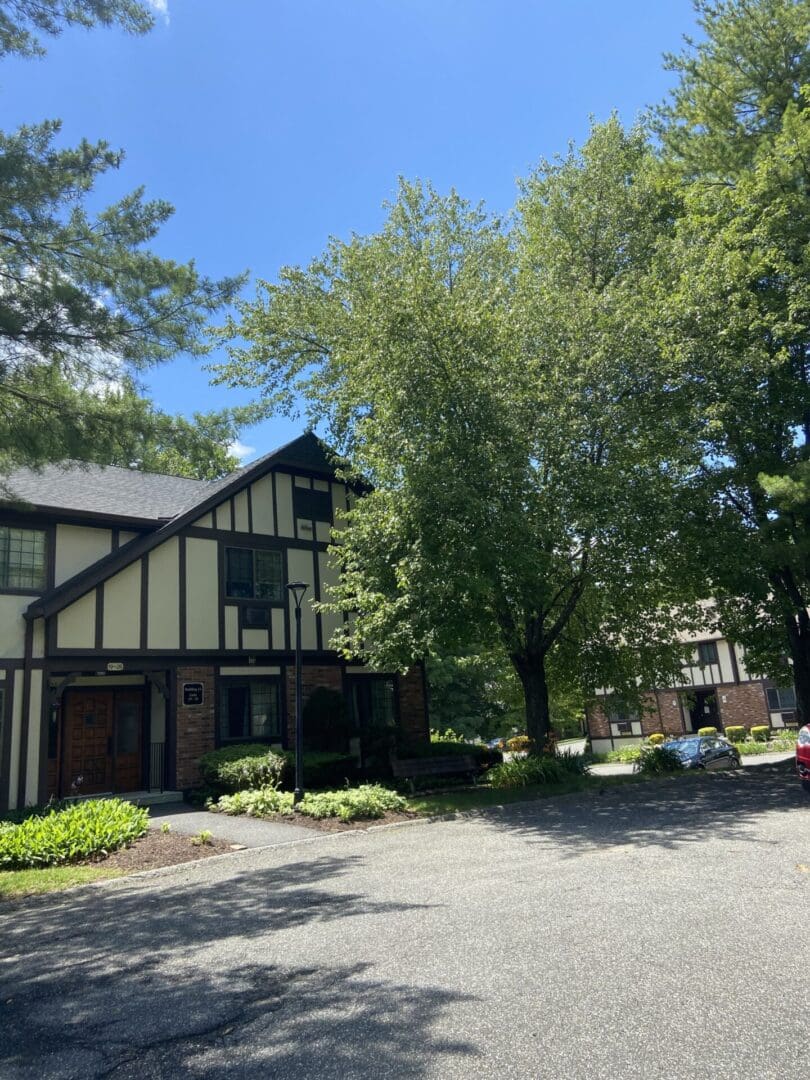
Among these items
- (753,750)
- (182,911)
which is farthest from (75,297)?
(753,750)

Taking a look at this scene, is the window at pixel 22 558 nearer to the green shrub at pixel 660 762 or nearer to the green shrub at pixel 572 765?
the green shrub at pixel 572 765

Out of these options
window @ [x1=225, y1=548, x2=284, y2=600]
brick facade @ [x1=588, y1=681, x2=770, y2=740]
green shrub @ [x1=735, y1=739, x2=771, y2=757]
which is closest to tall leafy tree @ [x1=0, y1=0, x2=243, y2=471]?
window @ [x1=225, y1=548, x2=284, y2=600]

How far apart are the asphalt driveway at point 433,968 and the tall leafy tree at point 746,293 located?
28.2 ft

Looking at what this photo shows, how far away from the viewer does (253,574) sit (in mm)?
18984

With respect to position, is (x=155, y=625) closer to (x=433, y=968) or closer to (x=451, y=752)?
(x=451, y=752)

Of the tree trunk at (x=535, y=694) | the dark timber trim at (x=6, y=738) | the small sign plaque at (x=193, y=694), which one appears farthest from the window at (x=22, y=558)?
the tree trunk at (x=535, y=694)

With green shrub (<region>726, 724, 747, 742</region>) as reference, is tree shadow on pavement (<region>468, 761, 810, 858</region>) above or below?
above

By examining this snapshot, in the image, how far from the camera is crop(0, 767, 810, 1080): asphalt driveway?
12.7 ft

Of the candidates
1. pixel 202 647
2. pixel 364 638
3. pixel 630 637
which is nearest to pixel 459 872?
pixel 364 638

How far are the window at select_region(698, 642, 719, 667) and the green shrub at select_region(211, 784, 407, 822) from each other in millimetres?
33309

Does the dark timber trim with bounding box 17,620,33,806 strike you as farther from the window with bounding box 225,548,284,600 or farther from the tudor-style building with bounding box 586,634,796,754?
the tudor-style building with bounding box 586,634,796,754

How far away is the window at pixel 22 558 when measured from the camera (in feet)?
50.8

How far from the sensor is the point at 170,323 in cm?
898

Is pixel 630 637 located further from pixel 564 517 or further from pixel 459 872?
pixel 459 872
